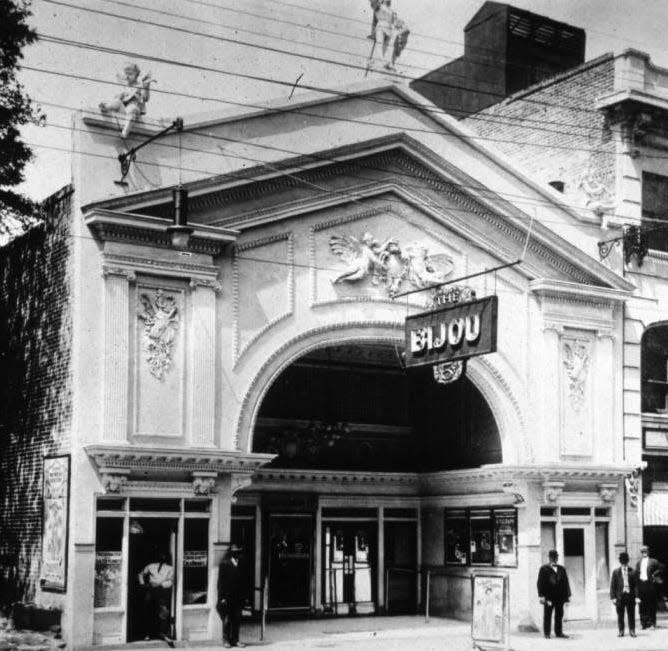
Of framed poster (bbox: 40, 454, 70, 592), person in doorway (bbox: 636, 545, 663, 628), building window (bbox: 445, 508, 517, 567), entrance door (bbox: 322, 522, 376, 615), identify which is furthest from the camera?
entrance door (bbox: 322, 522, 376, 615)

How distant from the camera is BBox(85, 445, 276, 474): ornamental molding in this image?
64.9 feet

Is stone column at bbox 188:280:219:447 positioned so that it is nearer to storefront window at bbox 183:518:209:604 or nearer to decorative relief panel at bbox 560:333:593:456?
storefront window at bbox 183:518:209:604

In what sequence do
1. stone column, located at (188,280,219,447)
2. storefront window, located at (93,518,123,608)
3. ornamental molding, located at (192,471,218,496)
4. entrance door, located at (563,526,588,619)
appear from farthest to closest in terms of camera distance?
1. entrance door, located at (563,526,588,619)
2. stone column, located at (188,280,219,447)
3. ornamental molding, located at (192,471,218,496)
4. storefront window, located at (93,518,123,608)

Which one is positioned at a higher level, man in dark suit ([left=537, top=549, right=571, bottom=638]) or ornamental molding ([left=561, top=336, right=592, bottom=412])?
ornamental molding ([left=561, top=336, right=592, bottom=412])

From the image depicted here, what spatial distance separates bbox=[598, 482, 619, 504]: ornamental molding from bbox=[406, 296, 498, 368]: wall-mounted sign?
607 cm

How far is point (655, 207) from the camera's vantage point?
2862 cm

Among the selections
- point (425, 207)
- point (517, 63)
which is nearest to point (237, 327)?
point (425, 207)

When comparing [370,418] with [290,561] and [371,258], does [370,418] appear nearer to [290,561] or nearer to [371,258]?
[290,561]

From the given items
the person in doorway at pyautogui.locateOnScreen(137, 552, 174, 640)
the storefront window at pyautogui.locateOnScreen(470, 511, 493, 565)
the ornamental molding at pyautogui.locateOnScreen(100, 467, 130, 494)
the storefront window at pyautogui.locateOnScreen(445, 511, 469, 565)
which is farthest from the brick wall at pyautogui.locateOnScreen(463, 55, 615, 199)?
the person in doorway at pyautogui.locateOnScreen(137, 552, 174, 640)

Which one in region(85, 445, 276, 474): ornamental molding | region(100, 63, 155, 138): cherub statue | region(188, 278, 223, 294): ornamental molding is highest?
region(100, 63, 155, 138): cherub statue

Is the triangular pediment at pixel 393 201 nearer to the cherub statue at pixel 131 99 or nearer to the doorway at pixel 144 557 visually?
the cherub statue at pixel 131 99

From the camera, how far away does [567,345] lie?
84.7 feet

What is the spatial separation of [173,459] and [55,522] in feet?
7.82

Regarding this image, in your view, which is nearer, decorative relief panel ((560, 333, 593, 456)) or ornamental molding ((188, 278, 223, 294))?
ornamental molding ((188, 278, 223, 294))
